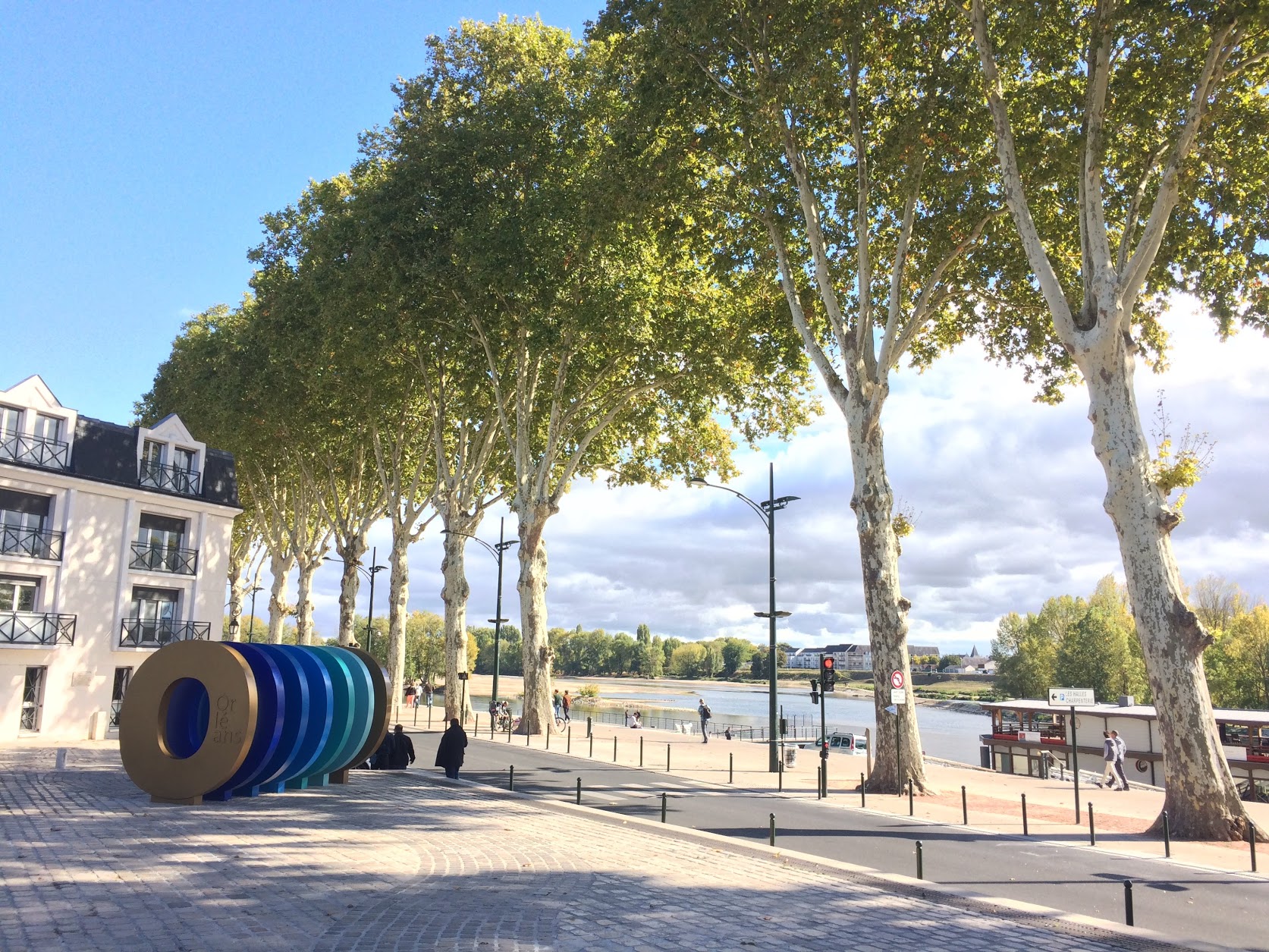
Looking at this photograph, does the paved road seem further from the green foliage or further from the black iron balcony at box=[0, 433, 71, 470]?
the green foliage

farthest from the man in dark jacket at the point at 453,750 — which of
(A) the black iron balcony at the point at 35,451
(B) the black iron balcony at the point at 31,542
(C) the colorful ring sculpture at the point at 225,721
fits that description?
(A) the black iron balcony at the point at 35,451

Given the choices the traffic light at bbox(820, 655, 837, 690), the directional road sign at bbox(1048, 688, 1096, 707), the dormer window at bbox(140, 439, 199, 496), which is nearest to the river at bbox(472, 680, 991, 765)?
the traffic light at bbox(820, 655, 837, 690)

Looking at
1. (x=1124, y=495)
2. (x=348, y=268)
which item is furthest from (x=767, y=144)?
(x=348, y=268)

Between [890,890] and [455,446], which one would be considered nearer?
[890,890]

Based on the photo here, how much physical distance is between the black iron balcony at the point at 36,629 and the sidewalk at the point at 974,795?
12.2 metres

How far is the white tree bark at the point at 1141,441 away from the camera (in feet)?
50.5

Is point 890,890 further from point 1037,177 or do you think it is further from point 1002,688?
point 1002,688

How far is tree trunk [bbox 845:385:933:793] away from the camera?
20453mm

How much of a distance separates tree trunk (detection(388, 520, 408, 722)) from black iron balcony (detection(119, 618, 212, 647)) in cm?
831

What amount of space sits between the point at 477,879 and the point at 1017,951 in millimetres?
5660

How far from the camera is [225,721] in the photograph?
48.5 feet

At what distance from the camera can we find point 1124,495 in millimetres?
16469

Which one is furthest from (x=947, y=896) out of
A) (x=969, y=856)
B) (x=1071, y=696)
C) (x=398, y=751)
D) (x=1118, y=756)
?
(x=1118, y=756)

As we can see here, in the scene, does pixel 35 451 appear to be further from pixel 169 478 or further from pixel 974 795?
pixel 974 795
